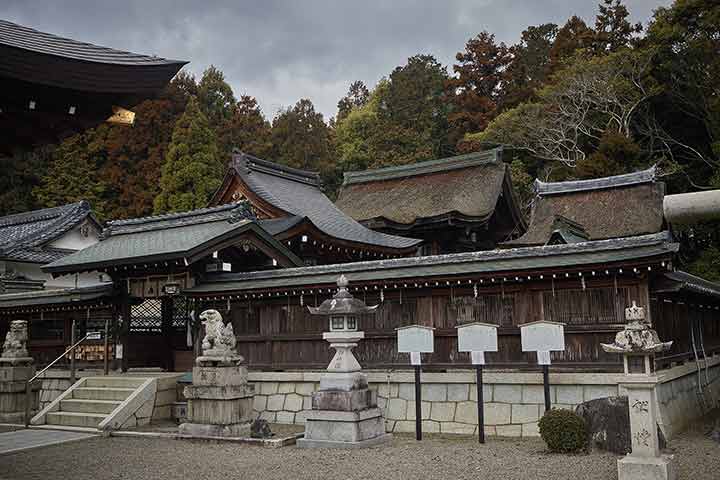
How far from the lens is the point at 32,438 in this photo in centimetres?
1277

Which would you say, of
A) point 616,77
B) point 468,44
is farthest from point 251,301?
point 468,44

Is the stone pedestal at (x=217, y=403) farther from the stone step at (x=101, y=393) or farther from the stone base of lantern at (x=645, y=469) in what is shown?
the stone base of lantern at (x=645, y=469)

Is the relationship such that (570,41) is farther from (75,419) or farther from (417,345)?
(75,419)

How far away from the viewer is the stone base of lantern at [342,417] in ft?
35.4

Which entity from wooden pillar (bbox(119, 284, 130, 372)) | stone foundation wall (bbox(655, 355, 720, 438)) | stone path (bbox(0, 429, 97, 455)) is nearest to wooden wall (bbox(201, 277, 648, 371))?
stone foundation wall (bbox(655, 355, 720, 438))

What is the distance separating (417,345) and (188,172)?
2713 cm

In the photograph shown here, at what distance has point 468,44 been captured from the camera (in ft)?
155

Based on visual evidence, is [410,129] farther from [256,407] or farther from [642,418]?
[642,418]

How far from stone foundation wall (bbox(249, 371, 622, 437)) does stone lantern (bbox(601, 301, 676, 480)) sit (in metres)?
2.69

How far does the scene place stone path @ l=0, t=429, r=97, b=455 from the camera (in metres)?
11.7

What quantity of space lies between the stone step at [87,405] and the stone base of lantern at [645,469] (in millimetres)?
10852

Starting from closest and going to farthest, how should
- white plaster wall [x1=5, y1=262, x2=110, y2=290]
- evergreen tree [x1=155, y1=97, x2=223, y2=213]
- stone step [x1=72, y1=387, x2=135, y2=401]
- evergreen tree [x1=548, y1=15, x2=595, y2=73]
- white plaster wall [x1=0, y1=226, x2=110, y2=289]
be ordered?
stone step [x1=72, y1=387, x2=135, y2=401] → white plaster wall [x1=5, y1=262, x2=110, y2=290] → white plaster wall [x1=0, y1=226, x2=110, y2=289] → evergreen tree [x1=155, y1=97, x2=223, y2=213] → evergreen tree [x1=548, y1=15, x2=595, y2=73]

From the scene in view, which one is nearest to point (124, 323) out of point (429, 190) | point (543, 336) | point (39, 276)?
point (543, 336)

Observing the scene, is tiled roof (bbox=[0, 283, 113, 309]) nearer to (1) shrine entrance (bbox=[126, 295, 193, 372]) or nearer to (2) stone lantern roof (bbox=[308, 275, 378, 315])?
(1) shrine entrance (bbox=[126, 295, 193, 372])
